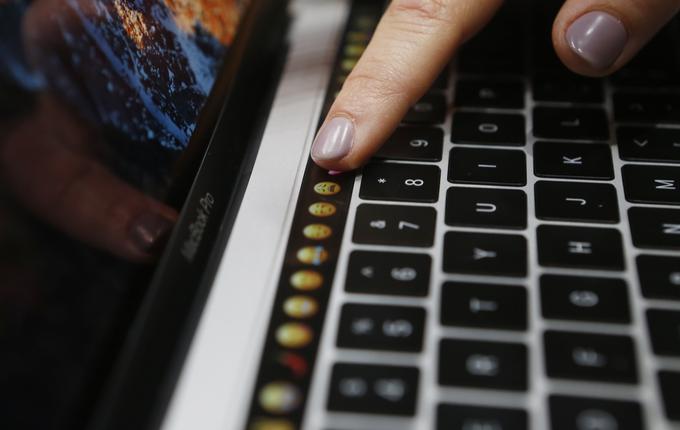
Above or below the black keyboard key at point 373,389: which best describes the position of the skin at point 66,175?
above

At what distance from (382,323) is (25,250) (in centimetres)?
18

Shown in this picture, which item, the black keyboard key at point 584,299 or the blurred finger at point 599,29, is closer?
the black keyboard key at point 584,299

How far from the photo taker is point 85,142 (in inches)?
15.1

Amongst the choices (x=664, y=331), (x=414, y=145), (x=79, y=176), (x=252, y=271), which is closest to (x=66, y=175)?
(x=79, y=176)

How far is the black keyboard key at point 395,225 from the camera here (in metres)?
0.40

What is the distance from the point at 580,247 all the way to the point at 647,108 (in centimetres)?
16

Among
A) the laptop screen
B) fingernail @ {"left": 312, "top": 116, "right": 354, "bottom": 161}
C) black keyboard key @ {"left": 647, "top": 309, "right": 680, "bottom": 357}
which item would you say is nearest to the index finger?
fingernail @ {"left": 312, "top": 116, "right": 354, "bottom": 161}

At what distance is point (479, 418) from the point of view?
323 millimetres

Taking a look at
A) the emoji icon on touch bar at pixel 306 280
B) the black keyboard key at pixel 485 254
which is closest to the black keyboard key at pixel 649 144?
the black keyboard key at pixel 485 254

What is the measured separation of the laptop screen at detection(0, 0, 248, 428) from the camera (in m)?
0.33

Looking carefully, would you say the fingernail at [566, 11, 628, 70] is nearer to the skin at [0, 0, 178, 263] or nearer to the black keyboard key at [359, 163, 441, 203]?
the black keyboard key at [359, 163, 441, 203]

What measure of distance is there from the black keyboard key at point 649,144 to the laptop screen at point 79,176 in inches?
11.7

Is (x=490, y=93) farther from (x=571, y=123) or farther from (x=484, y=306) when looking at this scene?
(x=484, y=306)

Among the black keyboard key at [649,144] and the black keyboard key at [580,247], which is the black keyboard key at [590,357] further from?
the black keyboard key at [649,144]
